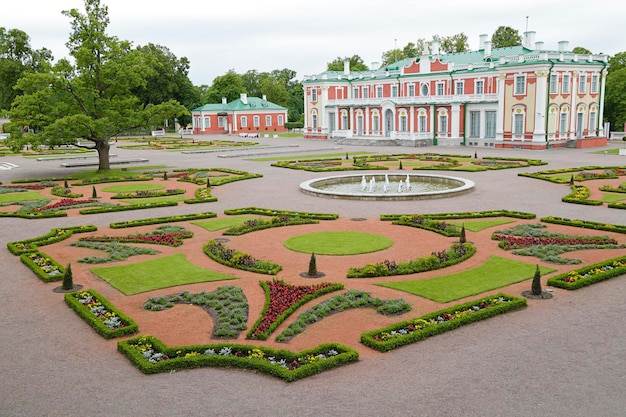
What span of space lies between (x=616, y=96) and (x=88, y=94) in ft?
199

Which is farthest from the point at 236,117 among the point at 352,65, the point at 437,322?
the point at 437,322

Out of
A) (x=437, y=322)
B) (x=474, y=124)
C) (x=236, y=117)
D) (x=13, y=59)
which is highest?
(x=13, y=59)

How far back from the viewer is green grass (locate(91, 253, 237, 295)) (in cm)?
1524

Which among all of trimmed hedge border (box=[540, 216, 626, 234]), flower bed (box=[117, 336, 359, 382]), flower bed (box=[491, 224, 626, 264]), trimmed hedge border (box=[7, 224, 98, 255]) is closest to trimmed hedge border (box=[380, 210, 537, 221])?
trimmed hedge border (box=[540, 216, 626, 234])

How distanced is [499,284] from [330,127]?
2594 inches

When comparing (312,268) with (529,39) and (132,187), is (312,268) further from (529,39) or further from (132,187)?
(529,39)

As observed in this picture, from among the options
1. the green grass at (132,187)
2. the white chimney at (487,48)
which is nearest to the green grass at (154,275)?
the green grass at (132,187)

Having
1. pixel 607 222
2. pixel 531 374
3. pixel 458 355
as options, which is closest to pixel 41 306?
pixel 458 355

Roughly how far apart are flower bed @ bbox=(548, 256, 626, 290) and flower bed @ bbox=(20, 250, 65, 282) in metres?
13.7

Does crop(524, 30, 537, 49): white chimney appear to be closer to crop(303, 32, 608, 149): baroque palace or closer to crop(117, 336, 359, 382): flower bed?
crop(303, 32, 608, 149): baroque palace

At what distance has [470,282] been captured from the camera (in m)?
15.0

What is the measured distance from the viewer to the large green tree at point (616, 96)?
218 feet

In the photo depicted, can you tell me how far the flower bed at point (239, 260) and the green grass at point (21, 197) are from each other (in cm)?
1589

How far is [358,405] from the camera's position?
902cm
